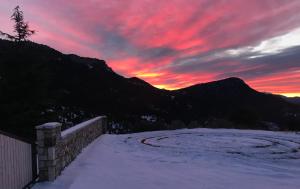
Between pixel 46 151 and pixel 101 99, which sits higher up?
pixel 101 99

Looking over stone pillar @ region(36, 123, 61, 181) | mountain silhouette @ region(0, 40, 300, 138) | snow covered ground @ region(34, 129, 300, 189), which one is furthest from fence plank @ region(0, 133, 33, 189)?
mountain silhouette @ region(0, 40, 300, 138)

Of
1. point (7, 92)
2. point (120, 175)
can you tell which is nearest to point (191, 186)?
point (120, 175)

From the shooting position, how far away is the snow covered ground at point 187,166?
27.9 feet

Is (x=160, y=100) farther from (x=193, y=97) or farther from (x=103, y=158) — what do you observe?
(x=103, y=158)

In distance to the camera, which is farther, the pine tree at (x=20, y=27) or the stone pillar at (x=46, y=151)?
the pine tree at (x=20, y=27)

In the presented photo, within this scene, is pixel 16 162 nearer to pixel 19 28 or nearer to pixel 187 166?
pixel 187 166

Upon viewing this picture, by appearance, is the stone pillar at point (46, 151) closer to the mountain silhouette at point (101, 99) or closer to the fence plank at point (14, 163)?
the fence plank at point (14, 163)

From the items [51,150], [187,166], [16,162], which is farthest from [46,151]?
[187,166]

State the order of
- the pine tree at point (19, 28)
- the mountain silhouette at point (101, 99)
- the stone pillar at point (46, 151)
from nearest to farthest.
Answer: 1. the stone pillar at point (46, 151)
2. the mountain silhouette at point (101, 99)
3. the pine tree at point (19, 28)

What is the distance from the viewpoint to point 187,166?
11.1 metres

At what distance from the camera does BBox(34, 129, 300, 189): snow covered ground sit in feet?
27.9

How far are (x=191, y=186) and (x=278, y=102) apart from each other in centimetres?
5444

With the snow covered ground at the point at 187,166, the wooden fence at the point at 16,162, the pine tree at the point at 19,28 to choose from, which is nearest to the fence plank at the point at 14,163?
the wooden fence at the point at 16,162

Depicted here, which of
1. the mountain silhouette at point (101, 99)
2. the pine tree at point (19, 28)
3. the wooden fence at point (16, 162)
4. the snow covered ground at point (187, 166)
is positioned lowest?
the snow covered ground at point (187, 166)
